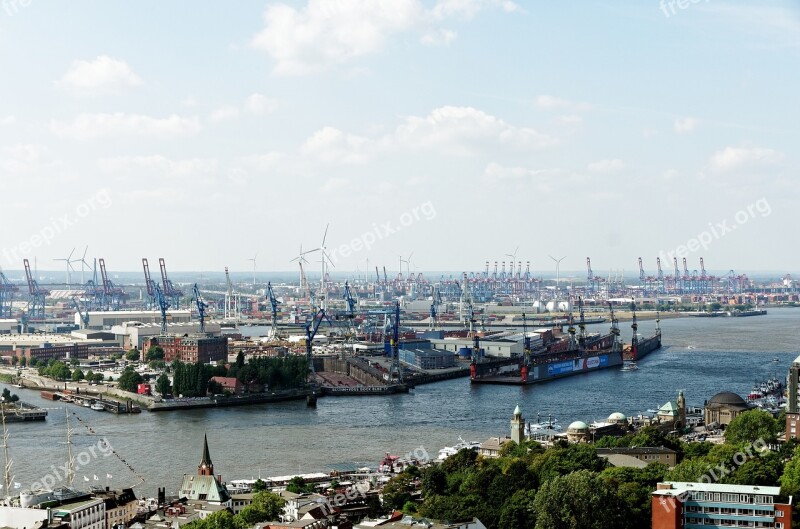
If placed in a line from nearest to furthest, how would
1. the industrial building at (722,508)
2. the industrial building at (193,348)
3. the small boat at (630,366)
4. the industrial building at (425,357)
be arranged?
the industrial building at (722,508) < the industrial building at (193,348) < the small boat at (630,366) < the industrial building at (425,357)

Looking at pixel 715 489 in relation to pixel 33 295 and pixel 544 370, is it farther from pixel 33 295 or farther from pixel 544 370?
pixel 33 295

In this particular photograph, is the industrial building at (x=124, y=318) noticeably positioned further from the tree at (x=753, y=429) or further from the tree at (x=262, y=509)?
the tree at (x=262, y=509)

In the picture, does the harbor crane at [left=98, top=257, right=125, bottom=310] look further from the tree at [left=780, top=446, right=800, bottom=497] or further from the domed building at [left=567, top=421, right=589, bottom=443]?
the tree at [left=780, top=446, right=800, bottom=497]

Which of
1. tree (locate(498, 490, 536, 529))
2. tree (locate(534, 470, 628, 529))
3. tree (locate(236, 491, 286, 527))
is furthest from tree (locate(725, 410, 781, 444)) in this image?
tree (locate(236, 491, 286, 527))

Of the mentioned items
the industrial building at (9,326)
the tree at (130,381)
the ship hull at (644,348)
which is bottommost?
the ship hull at (644,348)

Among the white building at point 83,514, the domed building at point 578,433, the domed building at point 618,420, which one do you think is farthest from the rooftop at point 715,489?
the domed building at point 618,420

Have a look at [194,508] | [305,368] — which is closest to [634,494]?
[194,508]

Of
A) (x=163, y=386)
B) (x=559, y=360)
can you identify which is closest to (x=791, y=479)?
(x=163, y=386)

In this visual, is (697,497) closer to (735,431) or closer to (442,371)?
(735,431)
